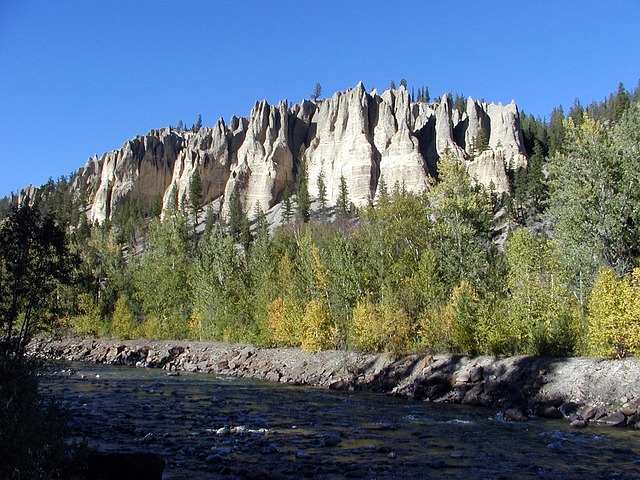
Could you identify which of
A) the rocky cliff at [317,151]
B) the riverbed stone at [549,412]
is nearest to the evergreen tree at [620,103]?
the rocky cliff at [317,151]

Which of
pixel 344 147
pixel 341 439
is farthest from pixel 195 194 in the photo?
pixel 341 439

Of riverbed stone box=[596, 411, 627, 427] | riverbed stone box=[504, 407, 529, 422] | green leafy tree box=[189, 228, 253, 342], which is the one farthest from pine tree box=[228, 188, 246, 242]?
riverbed stone box=[596, 411, 627, 427]

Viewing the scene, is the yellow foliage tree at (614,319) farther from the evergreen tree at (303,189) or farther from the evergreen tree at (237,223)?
the evergreen tree at (303,189)

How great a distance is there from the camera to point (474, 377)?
69.9ft

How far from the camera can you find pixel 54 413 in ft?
30.9

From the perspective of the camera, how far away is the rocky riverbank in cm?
1638

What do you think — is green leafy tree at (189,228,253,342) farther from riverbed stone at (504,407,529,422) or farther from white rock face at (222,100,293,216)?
white rock face at (222,100,293,216)

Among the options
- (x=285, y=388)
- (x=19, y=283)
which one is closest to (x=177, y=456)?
(x=19, y=283)

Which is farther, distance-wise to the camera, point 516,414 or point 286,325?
point 286,325

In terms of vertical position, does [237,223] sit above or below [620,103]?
below

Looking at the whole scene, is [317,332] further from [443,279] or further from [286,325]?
[443,279]

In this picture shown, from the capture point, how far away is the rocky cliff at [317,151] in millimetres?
111688

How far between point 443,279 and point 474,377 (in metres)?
9.76

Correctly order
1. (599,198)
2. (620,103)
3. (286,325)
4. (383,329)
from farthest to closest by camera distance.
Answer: (620,103) → (286,325) → (383,329) → (599,198)
